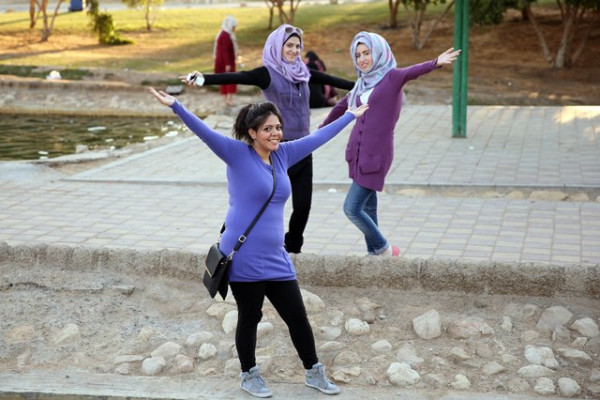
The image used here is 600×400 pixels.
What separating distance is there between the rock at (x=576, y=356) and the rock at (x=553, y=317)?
343 millimetres

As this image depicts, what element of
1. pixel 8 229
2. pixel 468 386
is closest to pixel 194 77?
pixel 468 386

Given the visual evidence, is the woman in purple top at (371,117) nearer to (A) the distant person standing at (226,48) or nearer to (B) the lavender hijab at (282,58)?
(B) the lavender hijab at (282,58)

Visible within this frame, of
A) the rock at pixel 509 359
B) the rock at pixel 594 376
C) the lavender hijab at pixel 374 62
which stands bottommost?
the rock at pixel 509 359

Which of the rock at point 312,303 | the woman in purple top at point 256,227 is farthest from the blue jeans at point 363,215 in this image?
the woman in purple top at point 256,227

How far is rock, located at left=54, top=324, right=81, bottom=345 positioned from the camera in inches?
252

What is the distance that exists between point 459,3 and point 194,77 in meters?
8.32

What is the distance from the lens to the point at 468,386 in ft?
18.7

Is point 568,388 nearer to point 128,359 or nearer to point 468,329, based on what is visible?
point 468,329

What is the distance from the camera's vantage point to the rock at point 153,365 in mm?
6012

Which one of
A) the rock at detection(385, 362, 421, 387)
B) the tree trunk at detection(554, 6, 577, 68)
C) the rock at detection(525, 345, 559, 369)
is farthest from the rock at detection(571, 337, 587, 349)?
the tree trunk at detection(554, 6, 577, 68)

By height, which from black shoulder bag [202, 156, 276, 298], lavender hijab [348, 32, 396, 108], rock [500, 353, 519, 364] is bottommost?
rock [500, 353, 519, 364]

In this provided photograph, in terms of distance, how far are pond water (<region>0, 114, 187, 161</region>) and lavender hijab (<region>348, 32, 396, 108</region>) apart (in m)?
8.35

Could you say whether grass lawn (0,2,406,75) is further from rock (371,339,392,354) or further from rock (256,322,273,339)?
rock (371,339,392,354)

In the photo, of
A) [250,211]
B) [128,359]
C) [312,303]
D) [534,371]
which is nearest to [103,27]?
[312,303]
